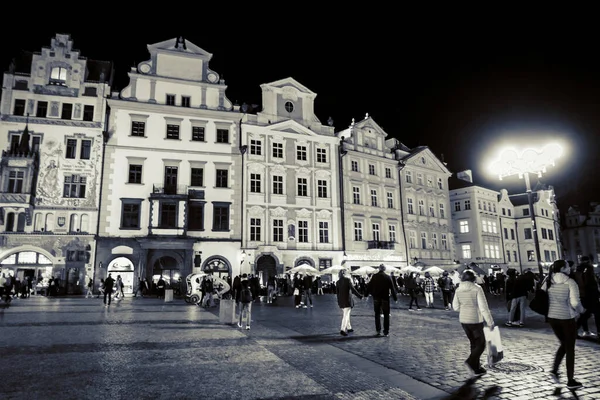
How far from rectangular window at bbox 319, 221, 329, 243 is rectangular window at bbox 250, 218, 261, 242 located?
5.68 m

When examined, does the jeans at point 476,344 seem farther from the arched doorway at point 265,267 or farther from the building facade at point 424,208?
the building facade at point 424,208

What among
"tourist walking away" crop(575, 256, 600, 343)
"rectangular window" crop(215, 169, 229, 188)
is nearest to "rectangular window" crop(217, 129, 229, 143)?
"rectangular window" crop(215, 169, 229, 188)

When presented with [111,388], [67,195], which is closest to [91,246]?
[67,195]

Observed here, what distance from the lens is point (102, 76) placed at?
117ft

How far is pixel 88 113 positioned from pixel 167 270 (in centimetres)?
1386

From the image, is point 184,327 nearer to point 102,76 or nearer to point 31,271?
point 31,271

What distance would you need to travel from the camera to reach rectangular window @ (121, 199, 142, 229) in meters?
34.0

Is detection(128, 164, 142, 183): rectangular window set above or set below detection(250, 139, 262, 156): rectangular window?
below

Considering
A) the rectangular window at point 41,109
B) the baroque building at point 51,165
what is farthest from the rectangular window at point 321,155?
the rectangular window at point 41,109

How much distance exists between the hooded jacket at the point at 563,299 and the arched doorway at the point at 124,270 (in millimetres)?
31558

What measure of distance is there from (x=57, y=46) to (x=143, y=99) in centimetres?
845

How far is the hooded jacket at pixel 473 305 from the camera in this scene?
7215mm

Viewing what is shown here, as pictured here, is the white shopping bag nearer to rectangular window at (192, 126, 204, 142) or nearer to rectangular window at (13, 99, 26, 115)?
rectangular window at (192, 126, 204, 142)

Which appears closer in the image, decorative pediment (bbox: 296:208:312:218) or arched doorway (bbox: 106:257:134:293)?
arched doorway (bbox: 106:257:134:293)
